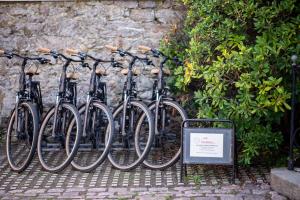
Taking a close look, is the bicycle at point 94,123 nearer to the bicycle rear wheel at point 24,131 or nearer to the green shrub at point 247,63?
the bicycle rear wheel at point 24,131

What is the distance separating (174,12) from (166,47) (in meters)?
0.73

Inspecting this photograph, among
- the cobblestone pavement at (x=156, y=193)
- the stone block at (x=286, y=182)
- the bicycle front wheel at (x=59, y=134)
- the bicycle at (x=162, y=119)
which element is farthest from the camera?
the bicycle at (x=162, y=119)

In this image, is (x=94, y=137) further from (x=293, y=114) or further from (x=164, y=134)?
(x=293, y=114)

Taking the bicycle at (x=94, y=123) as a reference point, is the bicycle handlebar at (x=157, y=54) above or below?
above

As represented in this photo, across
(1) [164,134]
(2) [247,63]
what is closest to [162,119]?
(1) [164,134]

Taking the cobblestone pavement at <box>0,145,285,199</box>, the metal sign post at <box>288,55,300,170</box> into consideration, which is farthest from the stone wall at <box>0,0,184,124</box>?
the metal sign post at <box>288,55,300,170</box>

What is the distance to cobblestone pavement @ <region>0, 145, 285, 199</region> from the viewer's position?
5117mm

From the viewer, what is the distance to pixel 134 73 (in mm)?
6602

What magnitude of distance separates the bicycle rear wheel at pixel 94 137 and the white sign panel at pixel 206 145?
1031 mm

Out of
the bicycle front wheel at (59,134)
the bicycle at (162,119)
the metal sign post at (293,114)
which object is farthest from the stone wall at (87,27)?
the metal sign post at (293,114)

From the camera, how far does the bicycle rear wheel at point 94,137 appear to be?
596 centimetres

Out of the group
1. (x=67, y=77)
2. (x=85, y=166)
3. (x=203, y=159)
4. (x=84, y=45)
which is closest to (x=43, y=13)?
(x=84, y=45)

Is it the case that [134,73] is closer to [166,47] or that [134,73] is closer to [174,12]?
[166,47]

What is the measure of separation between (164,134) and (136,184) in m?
0.94
